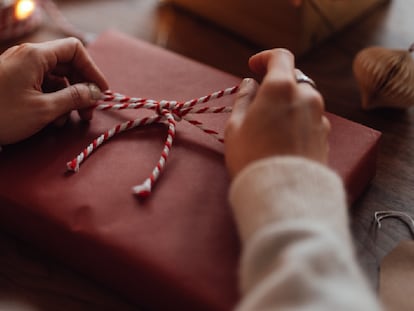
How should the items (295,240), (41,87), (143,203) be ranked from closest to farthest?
1. (295,240)
2. (143,203)
3. (41,87)

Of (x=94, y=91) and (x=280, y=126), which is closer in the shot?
(x=280, y=126)

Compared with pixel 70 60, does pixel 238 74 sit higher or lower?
lower

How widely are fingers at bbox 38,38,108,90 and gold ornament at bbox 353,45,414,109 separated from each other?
1.17 feet

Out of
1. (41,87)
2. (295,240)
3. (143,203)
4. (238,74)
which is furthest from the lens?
(238,74)

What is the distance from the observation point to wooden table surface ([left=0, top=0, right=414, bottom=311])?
0.66 meters

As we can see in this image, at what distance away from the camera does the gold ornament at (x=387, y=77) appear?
32.0 inches

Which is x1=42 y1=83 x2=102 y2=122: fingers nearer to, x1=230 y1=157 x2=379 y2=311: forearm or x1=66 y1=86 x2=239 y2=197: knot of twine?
x1=66 y1=86 x2=239 y2=197: knot of twine

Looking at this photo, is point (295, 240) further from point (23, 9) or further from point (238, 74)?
point (23, 9)

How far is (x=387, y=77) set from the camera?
81cm

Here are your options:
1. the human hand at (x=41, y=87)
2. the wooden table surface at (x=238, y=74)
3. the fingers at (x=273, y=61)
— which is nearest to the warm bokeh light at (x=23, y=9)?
the wooden table surface at (x=238, y=74)

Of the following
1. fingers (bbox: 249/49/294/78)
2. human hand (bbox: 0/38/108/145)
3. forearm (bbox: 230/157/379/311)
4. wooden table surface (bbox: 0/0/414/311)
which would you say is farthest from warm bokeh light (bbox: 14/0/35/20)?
forearm (bbox: 230/157/379/311)

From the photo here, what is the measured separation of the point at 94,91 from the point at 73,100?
0.03m

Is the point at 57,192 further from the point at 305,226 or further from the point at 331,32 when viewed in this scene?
the point at 331,32

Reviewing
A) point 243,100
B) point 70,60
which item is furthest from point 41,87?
point 243,100
